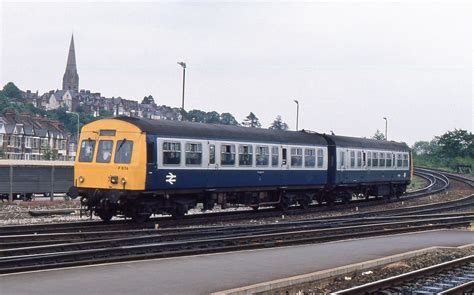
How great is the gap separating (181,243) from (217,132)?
9774 millimetres

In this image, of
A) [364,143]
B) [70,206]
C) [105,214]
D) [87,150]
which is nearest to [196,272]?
[105,214]

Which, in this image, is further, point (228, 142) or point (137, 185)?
point (228, 142)

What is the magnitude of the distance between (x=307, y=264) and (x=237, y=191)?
12.4 m

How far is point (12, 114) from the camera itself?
12162 cm

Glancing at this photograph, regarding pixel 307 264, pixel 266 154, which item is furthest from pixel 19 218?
pixel 307 264

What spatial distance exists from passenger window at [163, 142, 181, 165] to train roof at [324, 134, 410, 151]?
11.9 meters

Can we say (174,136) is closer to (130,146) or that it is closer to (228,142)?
(130,146)

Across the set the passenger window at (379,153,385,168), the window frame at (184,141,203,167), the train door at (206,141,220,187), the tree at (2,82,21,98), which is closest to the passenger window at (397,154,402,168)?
the passenger window at (379,153,385,168)

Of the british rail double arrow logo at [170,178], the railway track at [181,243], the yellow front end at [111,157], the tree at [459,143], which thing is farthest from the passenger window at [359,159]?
the tree at [459,143]

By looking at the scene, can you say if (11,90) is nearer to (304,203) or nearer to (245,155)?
(304,203)

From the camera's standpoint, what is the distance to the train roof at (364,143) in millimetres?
32156

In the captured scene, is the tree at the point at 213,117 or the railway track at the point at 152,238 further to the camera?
the tree at the point at 213,117

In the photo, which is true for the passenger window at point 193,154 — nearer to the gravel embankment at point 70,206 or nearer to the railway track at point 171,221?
the railway track at point 171,221

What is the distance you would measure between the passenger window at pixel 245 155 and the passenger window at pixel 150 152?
4954mm
